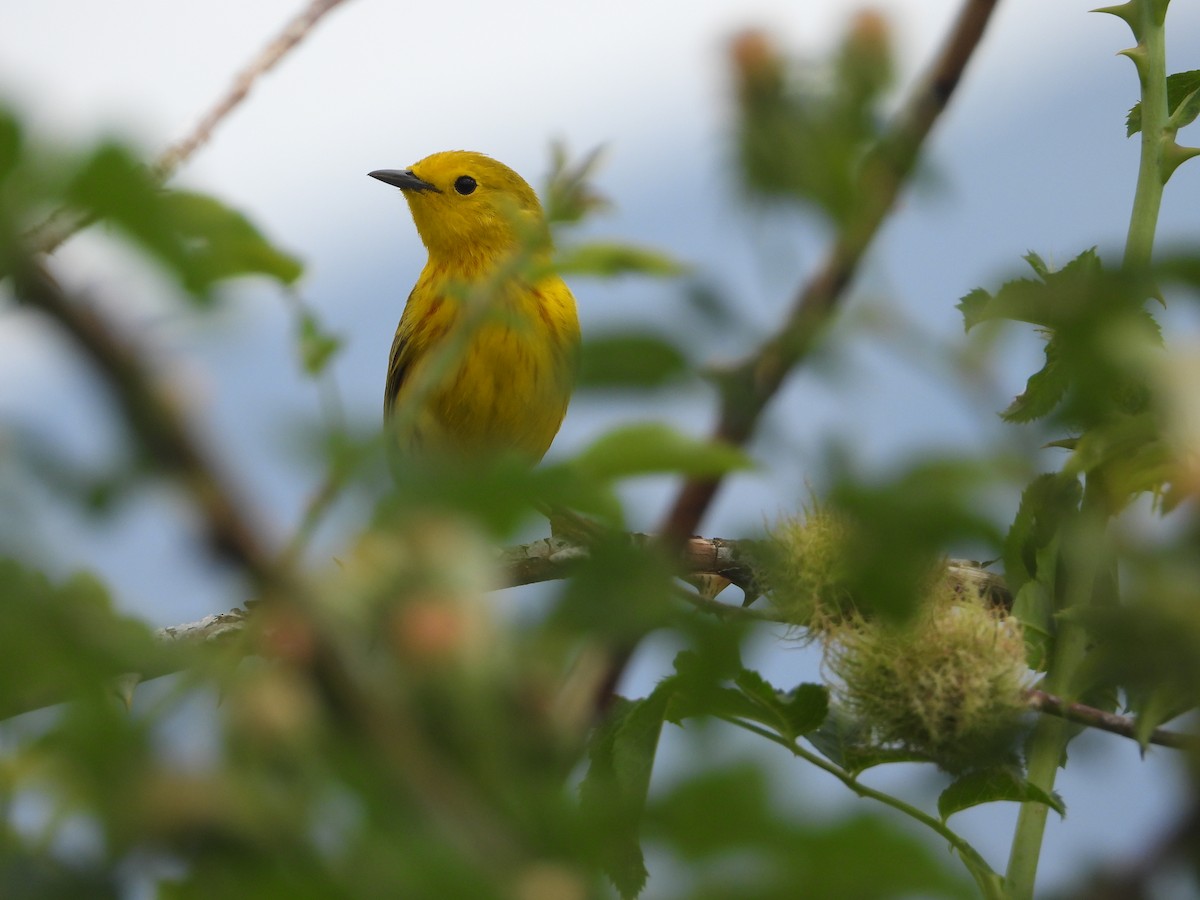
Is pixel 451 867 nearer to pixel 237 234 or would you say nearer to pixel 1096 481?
pixel 237 234

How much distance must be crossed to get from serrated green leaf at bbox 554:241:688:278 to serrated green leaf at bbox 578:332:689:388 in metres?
0.08

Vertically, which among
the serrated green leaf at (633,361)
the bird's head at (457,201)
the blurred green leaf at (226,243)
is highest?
the bird's head at (457,201)

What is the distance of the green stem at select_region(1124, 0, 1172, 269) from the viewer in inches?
89.1

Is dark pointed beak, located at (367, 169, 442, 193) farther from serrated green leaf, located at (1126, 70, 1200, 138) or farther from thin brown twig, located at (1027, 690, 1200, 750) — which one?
thin brown twig, located at (1027, 690, 1200, 750)

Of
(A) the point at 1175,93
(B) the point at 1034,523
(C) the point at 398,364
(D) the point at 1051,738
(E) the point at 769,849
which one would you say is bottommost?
(E) the point at 769,849

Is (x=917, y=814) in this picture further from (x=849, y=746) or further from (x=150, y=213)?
(x=150, y=213)

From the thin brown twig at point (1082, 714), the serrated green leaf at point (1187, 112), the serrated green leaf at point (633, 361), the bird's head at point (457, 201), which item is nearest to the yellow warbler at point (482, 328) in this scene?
the bird's head at point (457, 201)

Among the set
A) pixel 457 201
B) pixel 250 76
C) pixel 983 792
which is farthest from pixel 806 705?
pixel 457 201

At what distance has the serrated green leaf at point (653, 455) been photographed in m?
0.70

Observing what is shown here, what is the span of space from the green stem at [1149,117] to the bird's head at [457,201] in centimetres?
493

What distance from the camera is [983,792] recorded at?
202 centimetres

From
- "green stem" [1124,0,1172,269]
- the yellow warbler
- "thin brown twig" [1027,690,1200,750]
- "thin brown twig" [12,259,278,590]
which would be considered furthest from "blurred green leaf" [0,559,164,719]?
the yellow warbler

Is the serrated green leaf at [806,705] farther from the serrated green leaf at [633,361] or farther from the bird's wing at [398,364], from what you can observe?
the bird's wing at [398,364]

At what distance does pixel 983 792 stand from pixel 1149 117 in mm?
1240
